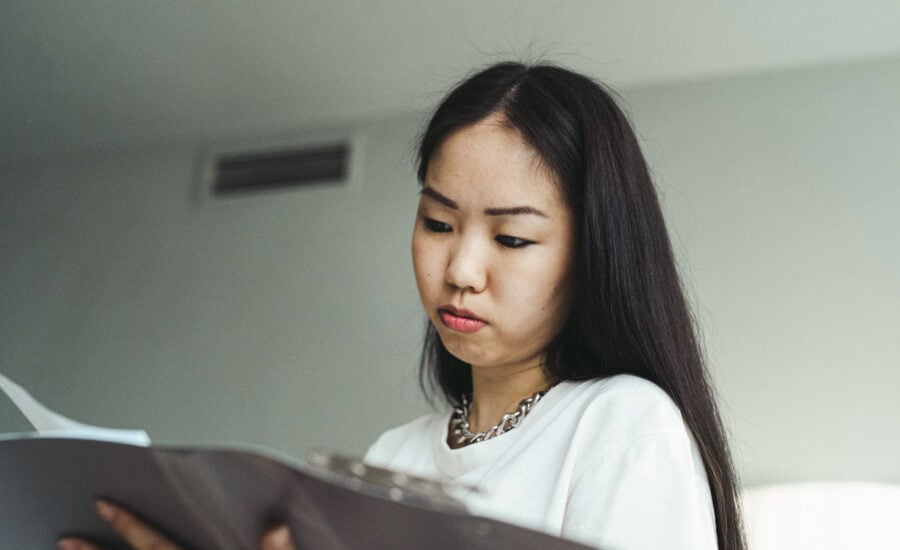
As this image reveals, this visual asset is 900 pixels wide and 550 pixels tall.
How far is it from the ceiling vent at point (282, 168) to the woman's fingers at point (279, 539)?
2.53m

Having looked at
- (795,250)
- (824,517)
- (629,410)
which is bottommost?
(824,517)

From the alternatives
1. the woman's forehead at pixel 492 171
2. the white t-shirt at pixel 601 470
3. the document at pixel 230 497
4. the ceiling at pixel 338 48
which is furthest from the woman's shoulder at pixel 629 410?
the ceiling at pixel 338 48

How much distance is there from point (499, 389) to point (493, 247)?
0.22 metres

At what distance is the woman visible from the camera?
98 centimetres

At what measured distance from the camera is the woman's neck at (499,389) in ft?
3.79

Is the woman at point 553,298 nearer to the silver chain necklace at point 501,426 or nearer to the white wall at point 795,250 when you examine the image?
the silver chain necklace at point 501,426

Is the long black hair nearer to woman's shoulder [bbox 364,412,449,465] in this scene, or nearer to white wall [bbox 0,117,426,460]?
woman's shoulder [bbox 364,412,449,465]

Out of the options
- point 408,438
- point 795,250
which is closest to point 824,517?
point 795,250

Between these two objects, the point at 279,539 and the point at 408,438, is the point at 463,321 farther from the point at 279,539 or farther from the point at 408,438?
the point at 279,539

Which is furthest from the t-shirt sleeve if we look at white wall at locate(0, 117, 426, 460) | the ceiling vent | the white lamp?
the ceiling vent

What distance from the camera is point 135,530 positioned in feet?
2.47

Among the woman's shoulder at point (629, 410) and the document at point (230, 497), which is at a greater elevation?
the woman's shoulder at point (629, 410)

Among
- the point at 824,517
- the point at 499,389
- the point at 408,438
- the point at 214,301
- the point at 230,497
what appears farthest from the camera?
the point at 214,301

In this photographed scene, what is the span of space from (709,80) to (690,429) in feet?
6.31
